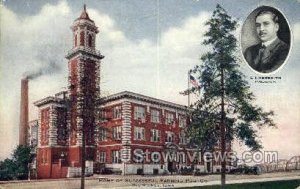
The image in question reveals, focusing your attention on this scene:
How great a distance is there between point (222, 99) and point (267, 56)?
1.10 meters

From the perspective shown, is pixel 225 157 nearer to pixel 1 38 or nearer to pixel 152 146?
pixel 152 146

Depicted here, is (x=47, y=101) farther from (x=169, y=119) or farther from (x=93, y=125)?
(x=169, y=119)

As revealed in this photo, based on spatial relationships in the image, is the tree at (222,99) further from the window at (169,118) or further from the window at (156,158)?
the window at (156,158)

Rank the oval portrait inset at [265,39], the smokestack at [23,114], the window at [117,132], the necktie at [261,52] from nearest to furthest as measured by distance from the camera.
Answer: the smokestack at [23,114]
the window at [117,132]
the oval portrait inset at [265,39]
the necktie at [261,52]

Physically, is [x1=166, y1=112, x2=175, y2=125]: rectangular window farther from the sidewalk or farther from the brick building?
the sidewalk

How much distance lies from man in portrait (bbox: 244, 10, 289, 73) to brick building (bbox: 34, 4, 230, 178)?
1811mm

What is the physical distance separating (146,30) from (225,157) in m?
2.49

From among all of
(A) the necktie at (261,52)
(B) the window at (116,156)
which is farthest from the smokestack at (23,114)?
(A) the necktie at (261,52)

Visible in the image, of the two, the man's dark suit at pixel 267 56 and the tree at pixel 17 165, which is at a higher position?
the man's dark suit at pixel 267 56

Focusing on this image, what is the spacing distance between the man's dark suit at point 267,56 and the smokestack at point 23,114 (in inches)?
147

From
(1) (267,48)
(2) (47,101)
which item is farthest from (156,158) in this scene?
(1) (267,48)

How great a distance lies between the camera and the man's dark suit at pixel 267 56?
1040 centimetres

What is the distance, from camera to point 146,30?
9.35 meters

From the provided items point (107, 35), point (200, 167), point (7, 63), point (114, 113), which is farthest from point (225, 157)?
point (7, 63)
